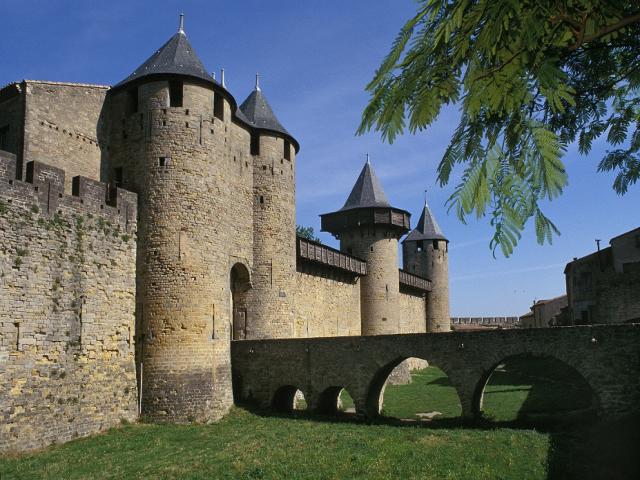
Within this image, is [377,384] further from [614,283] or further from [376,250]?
[614,283]

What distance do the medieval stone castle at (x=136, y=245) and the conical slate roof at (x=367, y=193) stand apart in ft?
27.6

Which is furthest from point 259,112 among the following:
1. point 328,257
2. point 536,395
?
point 536,395

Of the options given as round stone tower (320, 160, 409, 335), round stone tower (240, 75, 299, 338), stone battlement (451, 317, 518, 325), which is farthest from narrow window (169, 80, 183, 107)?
stone battlement (451, 317, 518, 325)

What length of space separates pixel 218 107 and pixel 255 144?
317cm

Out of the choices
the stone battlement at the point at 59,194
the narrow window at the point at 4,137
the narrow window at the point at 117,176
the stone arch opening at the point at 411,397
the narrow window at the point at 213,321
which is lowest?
the stone arch opening at the point at 411,397

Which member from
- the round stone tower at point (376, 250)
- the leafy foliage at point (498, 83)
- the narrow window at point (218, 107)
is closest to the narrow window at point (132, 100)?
the narrow window at point (218, 107)

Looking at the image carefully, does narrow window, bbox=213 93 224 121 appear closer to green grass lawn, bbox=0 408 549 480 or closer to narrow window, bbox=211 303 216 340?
narrow window, bbox=211 303 216 340

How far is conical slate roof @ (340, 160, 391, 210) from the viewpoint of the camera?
3057cm

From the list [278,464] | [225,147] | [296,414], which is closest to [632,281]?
[296,414]

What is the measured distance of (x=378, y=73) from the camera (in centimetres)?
297

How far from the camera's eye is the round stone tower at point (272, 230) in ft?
68.7

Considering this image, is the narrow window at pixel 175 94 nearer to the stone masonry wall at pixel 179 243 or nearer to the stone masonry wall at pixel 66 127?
the stone masonry wall at pixel 179 243

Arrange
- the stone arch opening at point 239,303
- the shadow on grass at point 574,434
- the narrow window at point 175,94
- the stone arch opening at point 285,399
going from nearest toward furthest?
the shadow on grass at point 574,434 < the narrow window at point 175,94 < the stone arch opening at point 285,399 < the stone arch opening at point 239,303

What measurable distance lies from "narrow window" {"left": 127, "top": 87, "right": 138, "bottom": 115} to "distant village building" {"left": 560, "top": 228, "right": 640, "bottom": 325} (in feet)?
72.8
